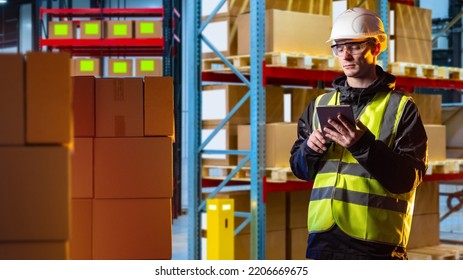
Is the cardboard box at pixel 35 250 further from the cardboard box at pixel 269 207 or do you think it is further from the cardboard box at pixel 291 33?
the cardboard box at pixel 269 207

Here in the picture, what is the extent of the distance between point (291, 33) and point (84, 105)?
11.7ft

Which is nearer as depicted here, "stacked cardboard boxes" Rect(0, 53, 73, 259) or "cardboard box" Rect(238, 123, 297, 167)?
"stacked cardboard boxes" Rect(0, 53, 73, 259)

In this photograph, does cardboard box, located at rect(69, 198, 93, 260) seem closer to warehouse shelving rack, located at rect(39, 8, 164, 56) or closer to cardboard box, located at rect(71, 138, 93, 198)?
cardboard box, located at rect(71, 138, 93, 198)

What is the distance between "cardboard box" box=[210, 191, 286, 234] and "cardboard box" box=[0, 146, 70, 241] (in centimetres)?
455

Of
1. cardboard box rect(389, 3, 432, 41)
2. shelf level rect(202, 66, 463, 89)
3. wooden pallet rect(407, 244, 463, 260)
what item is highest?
cardboard box rect(389, 3, 432, 41)

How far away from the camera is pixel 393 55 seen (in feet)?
23.9

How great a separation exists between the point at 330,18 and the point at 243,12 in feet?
2.77

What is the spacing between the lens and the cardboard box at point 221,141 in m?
6.46

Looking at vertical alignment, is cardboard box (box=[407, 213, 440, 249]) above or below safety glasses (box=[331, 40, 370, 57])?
below

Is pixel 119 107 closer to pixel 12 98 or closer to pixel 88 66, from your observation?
pixel 12 98

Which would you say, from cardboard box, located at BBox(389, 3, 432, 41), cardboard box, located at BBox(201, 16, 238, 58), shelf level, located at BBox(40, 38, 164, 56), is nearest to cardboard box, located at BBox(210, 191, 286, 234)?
cardboard box, located at BBox(201, 16, 238, 58)

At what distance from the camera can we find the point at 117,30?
10.2 metres

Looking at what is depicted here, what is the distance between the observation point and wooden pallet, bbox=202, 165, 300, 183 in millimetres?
6027

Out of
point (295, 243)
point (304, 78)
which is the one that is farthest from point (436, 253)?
point (304, 78)
